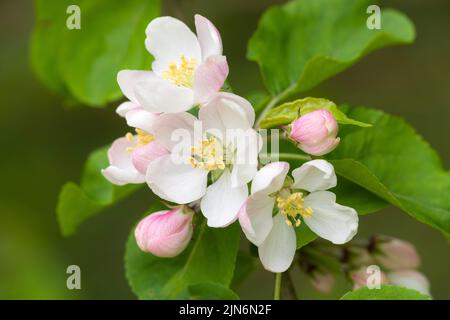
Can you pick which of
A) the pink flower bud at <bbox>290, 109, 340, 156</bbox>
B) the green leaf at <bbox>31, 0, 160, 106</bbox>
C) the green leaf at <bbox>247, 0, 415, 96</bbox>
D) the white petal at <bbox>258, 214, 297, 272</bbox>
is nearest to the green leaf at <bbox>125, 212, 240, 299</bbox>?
the white petal at <bbox>258, 214, 297, 272</bbox>

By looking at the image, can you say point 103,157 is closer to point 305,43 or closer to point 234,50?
point 305,43

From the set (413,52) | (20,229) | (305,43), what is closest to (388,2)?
(413,52)

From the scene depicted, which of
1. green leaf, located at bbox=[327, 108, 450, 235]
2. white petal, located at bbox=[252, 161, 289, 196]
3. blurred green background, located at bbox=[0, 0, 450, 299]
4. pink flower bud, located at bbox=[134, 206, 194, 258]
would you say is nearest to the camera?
white petal, located at bbox=[252, 161, 289, 196]

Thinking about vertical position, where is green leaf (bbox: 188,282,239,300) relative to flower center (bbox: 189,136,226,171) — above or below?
below

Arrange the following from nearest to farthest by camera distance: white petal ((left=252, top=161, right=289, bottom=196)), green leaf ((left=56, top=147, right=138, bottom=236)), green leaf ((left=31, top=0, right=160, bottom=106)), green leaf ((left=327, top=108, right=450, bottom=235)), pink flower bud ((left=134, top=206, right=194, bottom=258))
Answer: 1. white petal ((left=252, top=161, right=289, bottom=196))
2. pink flower bud ((left=134, top=206, right=194, bottom=258))
3. green leaf ((left=327, top=108, right=450, bottom=235))
4. green leaf ((left=56, top=147, right=138, bottom=236))
5. green leaf ((left=31, top=0, right=160, bottom=106))

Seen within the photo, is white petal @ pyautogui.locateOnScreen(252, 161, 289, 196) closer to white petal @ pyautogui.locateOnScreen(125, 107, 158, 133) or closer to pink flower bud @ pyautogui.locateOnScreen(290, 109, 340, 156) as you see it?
pink flower bud @ pyautogui.locateOnScreen(290, 109, 340, 156)

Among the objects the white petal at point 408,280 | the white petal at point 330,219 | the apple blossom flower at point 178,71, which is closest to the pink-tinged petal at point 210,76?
the apple blossom flower at point 178,71

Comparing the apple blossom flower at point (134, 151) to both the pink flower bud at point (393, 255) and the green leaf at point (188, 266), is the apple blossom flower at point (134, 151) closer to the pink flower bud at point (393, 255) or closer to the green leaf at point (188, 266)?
the green leaf at point (188, 266)

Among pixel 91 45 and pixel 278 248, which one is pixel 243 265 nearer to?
pixel 278 248
